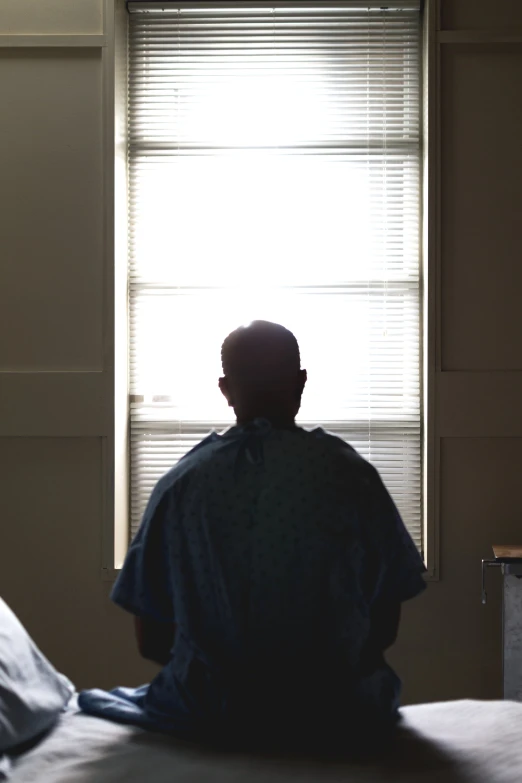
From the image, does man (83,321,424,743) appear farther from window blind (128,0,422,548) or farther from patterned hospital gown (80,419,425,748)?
window blind (128,0,422,548)

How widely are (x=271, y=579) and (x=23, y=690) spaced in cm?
50

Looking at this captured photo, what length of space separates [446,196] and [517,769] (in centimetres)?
233

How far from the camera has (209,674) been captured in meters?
1.53

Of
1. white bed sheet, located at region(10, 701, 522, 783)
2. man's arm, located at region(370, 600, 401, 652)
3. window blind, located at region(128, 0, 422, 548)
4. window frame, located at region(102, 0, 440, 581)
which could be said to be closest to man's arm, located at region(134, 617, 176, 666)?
white bed sheet, located at region(10, 701, 522, 783)

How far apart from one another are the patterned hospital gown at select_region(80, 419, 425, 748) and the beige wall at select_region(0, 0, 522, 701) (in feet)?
5.73

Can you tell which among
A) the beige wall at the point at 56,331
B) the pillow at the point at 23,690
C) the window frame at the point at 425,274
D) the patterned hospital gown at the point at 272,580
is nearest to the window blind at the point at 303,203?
the window frame at the point at 425,274

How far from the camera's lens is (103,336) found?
3301 mm

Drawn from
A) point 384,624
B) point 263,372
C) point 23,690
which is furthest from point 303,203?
point 23,690

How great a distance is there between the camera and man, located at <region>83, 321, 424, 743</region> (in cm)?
150

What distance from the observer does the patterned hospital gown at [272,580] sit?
1498 mm

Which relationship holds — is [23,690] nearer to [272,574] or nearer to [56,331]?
[272,574]

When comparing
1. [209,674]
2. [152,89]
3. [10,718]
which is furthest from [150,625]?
[152,89]

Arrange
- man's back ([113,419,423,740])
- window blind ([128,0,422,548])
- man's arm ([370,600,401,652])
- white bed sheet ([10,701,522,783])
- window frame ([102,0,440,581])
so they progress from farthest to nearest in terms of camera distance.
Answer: window blind ([128,0,422,548]), window frame ([102,0,440,581]), man's arm ([370,600,401,652]), man's back ([113,419,423,740]), white bed sheet ([10,701,522,783])

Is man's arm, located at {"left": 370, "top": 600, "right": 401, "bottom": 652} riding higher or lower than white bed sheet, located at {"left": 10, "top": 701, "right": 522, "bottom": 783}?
higher
